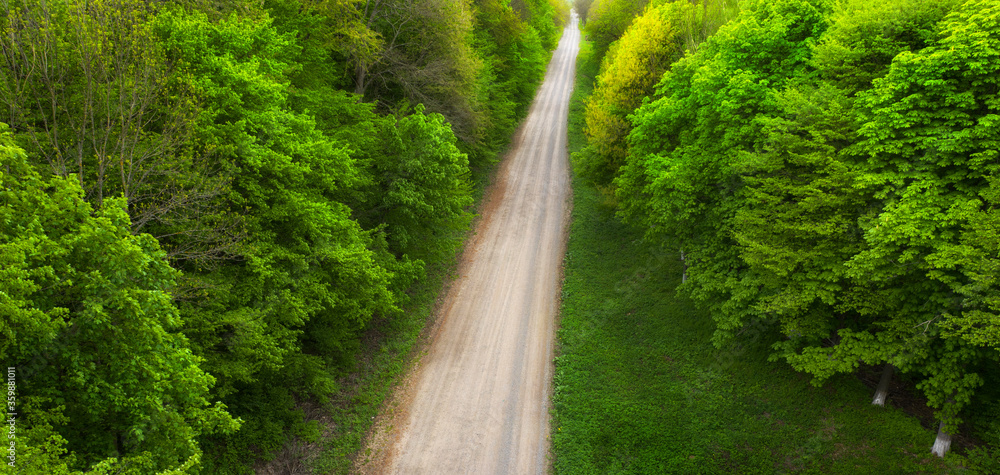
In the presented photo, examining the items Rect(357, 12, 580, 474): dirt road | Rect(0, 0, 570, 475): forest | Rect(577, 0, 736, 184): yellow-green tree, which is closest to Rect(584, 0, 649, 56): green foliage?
Rect(577, 0, 736, 184): yellow-green tree

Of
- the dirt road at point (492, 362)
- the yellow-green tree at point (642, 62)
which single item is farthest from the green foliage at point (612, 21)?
the dirt road at point (492, 362)

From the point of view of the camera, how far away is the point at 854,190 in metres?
12.6

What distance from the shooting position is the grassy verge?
13570mm

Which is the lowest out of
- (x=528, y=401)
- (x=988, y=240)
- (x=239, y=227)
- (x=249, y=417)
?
(x=249, y=417)

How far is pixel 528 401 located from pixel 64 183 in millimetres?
14526

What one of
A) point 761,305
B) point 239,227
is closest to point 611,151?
point 761,305

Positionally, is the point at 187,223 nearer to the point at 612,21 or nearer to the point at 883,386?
the point at 883,386

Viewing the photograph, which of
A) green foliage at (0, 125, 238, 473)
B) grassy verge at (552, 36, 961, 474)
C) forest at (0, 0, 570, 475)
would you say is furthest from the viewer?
grassy verge at (552, 36, 961, 474)

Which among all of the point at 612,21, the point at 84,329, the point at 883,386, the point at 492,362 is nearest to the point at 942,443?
the point at 883,386

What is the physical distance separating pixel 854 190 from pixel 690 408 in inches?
338

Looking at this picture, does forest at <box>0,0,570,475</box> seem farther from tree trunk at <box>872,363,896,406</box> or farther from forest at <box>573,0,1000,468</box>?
tree trunk at <box>872,363,896,406</box>

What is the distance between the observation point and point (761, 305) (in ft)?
45.9

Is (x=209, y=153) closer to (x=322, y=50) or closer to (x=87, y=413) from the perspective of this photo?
(x=87, y=413)

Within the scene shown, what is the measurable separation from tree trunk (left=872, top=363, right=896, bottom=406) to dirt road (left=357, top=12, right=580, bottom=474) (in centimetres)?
1005
